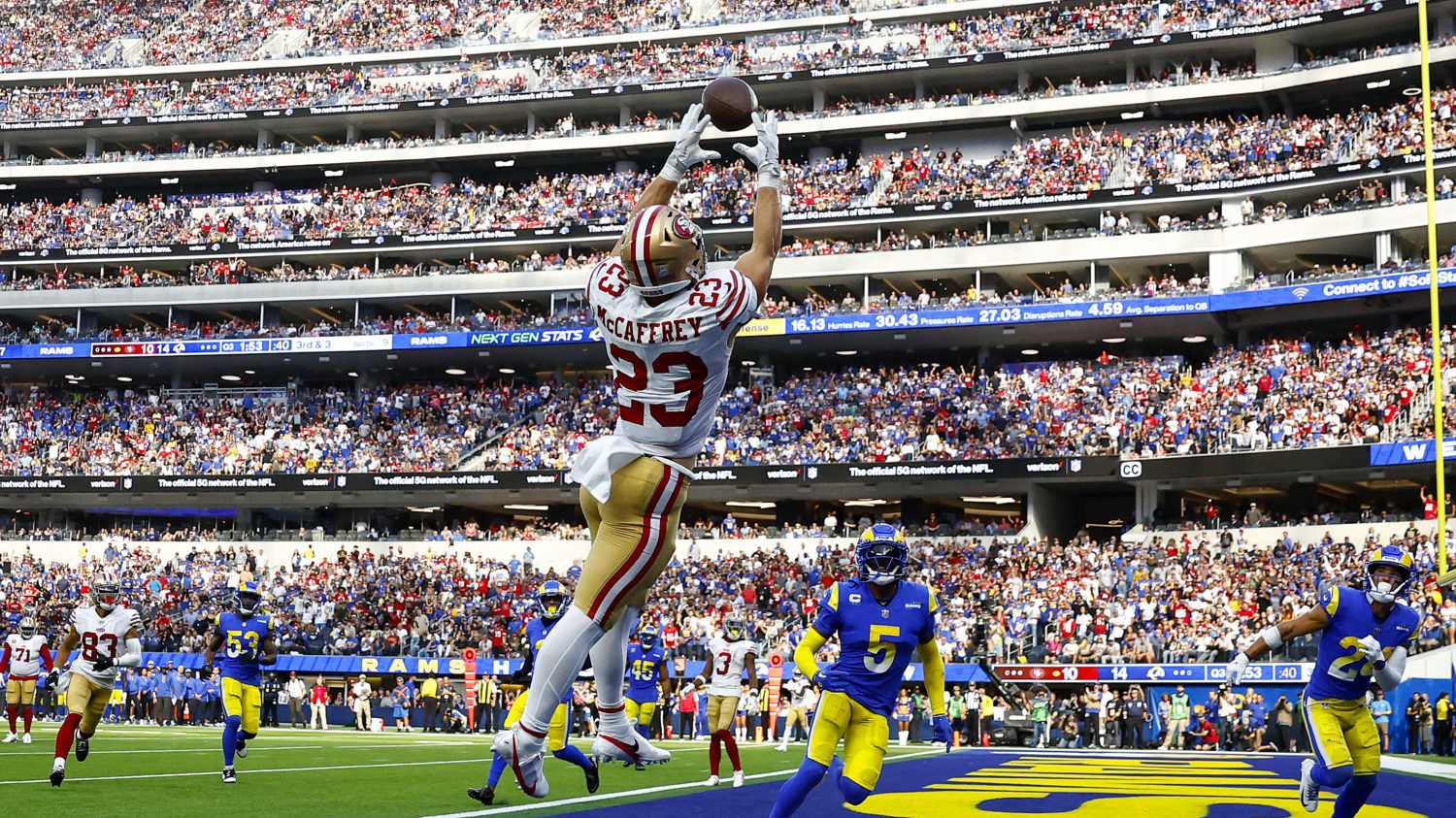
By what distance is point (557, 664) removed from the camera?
20.6 ft

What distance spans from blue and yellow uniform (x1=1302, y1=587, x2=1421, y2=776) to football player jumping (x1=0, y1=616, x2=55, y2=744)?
18706 millimetres

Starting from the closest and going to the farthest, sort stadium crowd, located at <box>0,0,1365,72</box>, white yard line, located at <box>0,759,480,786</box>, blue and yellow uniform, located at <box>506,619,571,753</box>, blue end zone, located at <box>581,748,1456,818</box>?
1. blue end zone, located at <box>581,748,1456,818</box>
2. blue and yellow uniform, located at <box>506,619,571,753</box>
3. white yard line, located at <box>0,759,480,786</box>
4. stadium crowd, located at <box>0,0,1365,72</box>

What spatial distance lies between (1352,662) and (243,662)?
11220 millimetres

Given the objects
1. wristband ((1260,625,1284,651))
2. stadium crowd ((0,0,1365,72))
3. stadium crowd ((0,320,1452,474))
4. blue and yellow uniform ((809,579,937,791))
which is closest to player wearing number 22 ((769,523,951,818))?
blue and yellow uniform ((809,579,937,791))

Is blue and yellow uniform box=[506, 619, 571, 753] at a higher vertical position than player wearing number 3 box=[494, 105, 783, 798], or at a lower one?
lower

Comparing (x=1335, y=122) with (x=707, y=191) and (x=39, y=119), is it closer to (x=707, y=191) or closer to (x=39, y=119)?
(x=707, y=191)

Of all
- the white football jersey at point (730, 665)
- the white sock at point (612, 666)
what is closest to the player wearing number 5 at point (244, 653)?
the white football jersey at point (730, 665)

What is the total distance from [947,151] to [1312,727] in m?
44.0

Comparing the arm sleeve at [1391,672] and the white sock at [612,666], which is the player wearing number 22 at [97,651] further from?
the arm sleeve at [1391,672]

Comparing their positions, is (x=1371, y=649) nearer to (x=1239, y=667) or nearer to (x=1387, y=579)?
(x=1387, y=579)

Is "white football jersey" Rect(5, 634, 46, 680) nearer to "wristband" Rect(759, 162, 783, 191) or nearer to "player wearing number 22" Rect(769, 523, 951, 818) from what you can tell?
"player wearing number 22" Rect(769, 523, 951, 818)

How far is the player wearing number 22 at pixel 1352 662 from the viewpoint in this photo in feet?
35.8

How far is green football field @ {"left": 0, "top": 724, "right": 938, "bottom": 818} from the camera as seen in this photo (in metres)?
11.5

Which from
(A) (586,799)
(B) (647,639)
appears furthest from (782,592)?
(A) (586,799)
